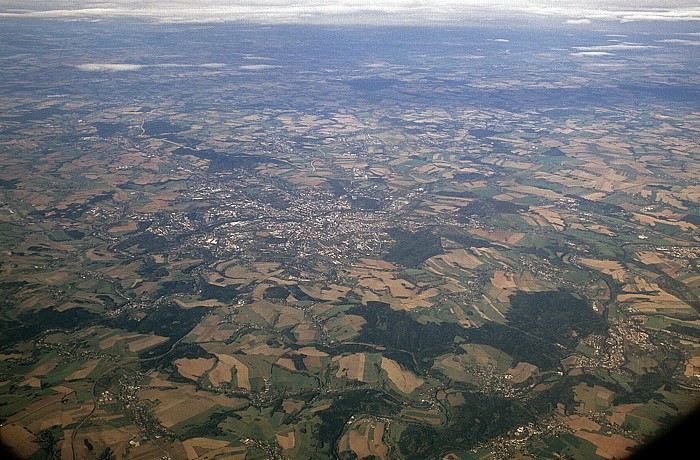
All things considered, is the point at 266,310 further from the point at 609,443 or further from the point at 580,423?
the point at 609,443

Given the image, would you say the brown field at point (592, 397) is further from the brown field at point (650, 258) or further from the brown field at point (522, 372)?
the brown field at point (650, 258)

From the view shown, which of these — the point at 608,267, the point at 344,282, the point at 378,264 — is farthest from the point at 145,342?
the point at 608,267

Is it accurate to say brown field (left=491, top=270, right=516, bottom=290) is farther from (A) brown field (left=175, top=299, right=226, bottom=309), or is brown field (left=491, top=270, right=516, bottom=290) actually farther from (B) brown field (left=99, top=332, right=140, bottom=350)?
(B) brown field (left=99, top=332, right=140, bottom=350)

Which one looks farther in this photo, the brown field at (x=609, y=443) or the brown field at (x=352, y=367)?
the brown field at (x=352, y=367)

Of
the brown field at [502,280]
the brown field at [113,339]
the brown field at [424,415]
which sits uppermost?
the brown field at [502,280]

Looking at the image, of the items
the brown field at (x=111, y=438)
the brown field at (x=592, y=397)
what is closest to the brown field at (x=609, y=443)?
the brown field at (x=592, y=397)

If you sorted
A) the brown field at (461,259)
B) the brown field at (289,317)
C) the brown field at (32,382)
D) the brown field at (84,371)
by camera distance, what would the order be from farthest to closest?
the brown field at (461,259)
the brown field at (289,317)
the brown field at (84,371)
the brown field at (32,382)

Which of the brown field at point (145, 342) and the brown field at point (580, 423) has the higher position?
the brown field at point (145, 342)
